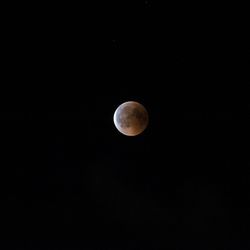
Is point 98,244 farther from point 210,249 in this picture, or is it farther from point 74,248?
point 210,249

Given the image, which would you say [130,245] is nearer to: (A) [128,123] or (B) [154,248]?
(B) [154,248]

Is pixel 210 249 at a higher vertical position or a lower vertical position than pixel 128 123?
lower

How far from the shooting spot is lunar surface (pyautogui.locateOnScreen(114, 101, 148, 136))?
715 cm

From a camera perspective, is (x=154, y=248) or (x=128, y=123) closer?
(x=128, y=123)

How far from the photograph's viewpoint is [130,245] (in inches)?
517

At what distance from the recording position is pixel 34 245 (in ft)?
41.5

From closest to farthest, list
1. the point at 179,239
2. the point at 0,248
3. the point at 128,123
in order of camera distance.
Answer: the point at 128,123, the point at 0,248, the point at 179,239

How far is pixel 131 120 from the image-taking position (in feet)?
23.7

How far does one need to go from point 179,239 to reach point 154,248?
75 centimetres

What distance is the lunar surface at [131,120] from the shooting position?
715cm

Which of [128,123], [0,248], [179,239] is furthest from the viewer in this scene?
[179,239]

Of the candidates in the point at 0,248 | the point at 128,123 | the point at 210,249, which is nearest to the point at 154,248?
the point at 210,249

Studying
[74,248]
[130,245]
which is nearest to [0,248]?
[74,248]

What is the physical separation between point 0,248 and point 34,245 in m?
0.90
